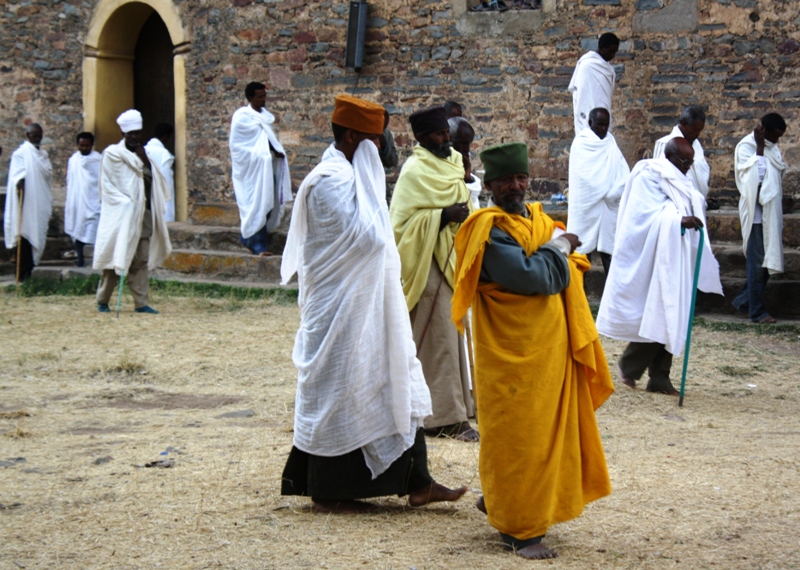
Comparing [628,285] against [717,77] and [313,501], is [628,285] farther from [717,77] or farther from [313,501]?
[717,77]

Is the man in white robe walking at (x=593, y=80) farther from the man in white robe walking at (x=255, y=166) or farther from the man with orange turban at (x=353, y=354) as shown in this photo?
the man with orange turban at (x=353, y=354)

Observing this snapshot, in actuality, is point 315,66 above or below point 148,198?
above

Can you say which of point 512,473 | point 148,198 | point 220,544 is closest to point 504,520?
point 512,473

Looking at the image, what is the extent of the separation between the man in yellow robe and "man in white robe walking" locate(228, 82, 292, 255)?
29.5 ft

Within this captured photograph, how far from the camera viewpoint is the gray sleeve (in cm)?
345

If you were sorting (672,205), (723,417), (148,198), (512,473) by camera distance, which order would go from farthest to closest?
(148,198), (672,205), (723,417), (512,473)

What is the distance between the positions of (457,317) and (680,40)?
8.58 metres

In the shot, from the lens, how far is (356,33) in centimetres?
1250

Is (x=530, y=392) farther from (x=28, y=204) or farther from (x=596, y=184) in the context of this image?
(x=28, y=204)

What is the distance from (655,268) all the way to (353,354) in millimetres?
3263

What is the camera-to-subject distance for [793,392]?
6887 mm

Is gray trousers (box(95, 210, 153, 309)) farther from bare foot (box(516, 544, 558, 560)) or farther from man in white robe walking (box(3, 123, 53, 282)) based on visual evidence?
bare foot (box(516, 544, 558, 560))

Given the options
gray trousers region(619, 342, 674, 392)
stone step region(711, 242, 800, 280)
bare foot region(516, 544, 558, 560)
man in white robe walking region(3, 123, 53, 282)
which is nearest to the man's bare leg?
bare foot region(516, 544, 558, 560)

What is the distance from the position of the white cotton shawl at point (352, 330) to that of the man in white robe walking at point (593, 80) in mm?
7147
